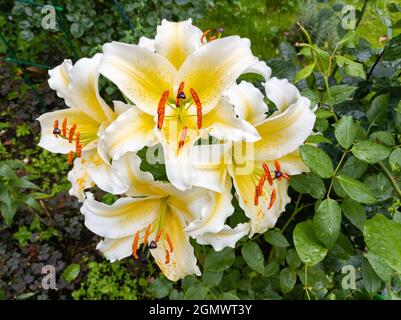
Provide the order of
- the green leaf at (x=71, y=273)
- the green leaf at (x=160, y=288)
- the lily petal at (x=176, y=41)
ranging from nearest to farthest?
the lily petal at (x=176, y=41), the green leaf at (x=160, y=288), the green leaf at (x=71, y=273)

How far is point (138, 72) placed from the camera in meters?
0.80

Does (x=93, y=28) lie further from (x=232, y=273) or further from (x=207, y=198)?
(x=207, y=198)

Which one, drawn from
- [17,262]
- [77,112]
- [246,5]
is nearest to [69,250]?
[17,262]

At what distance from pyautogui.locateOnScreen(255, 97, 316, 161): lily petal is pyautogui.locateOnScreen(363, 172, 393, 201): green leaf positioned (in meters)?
0.24

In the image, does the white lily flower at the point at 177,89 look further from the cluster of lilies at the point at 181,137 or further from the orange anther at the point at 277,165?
the orange anther at the point at 277,165

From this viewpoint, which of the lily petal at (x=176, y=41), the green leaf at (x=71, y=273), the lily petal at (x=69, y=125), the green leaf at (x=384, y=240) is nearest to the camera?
the green leaf at (x=384, y=240)

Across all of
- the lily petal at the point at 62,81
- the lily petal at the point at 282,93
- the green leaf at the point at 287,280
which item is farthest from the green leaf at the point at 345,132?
the lily petal at the point at 62,81

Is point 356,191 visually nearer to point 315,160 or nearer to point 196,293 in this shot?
point 315,160

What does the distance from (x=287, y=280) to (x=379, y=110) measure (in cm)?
49

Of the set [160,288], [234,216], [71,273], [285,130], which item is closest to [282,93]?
[285,130]

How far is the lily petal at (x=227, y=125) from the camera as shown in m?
0.73

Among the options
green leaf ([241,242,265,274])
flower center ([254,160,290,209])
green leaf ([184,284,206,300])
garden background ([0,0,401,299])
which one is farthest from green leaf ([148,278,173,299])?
flower center ([254,160,290,209])

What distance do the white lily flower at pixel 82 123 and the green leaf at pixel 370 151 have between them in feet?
1.50
